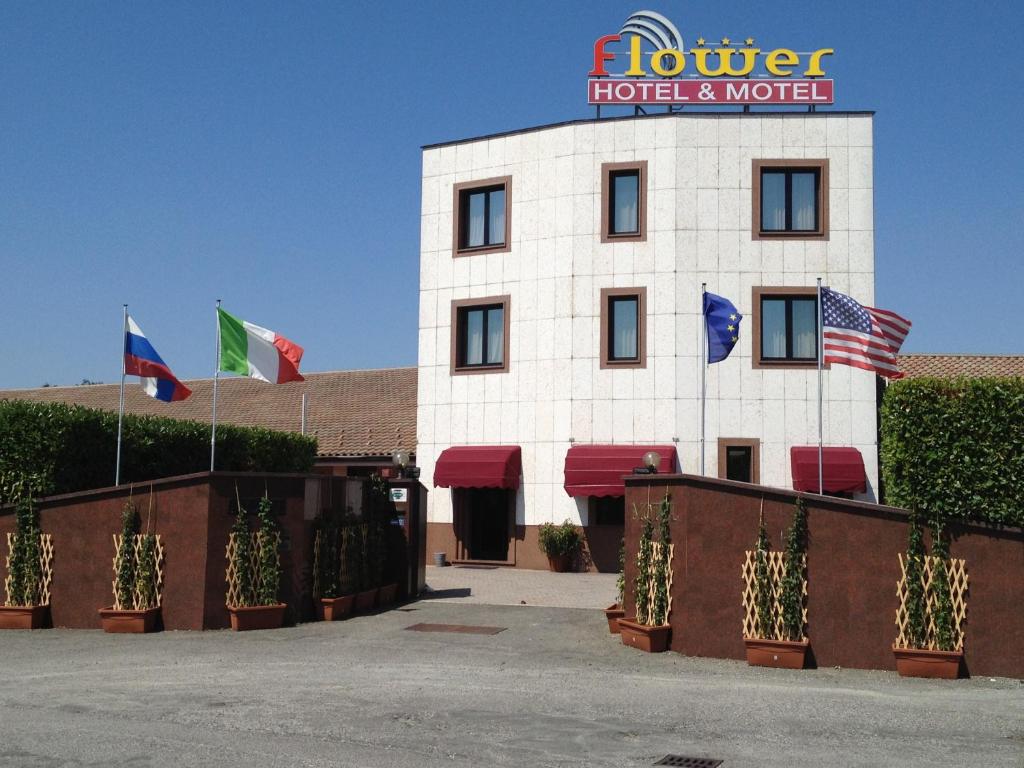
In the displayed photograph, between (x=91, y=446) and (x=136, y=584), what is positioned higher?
(x=91, y=446)

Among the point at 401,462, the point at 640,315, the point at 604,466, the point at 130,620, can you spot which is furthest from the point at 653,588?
the point at 640,315

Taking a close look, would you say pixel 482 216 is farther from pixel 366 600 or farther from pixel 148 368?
pixel 366 600

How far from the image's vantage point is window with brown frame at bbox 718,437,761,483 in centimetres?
3011

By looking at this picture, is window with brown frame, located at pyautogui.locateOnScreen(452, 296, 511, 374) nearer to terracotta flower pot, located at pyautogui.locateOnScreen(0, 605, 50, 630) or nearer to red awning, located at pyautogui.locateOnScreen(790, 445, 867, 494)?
red awning, located at pyautogui.locateOnScreen(790, 445, 867, 494)

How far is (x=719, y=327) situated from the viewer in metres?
20.8

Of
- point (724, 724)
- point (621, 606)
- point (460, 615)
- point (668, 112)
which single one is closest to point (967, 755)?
point (724, 724)

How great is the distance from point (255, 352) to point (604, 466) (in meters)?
11.8

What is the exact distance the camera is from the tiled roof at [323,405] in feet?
129

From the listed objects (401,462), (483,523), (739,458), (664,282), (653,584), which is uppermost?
(664,282)

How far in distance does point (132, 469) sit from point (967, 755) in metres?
18.9

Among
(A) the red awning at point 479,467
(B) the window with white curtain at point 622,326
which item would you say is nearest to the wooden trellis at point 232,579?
(A) the red awning at point 479,467

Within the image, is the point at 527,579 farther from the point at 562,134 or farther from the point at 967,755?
the point at 967,755

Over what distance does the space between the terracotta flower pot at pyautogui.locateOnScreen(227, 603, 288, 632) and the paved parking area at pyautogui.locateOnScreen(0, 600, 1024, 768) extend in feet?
1.97

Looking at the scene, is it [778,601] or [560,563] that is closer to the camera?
[778,601]
